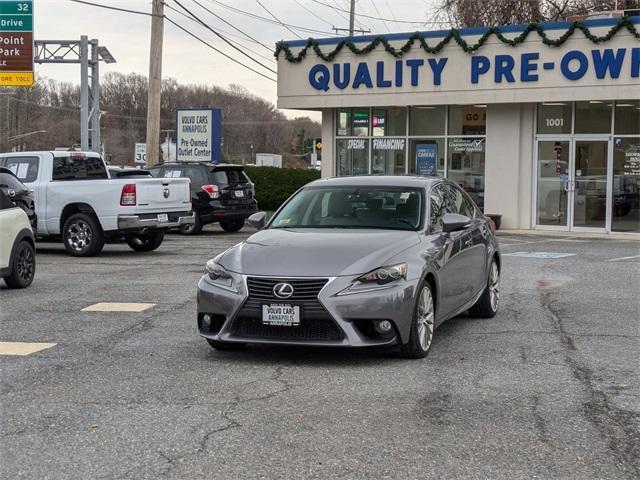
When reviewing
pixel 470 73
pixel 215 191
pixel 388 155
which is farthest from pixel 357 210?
pixel 388 155

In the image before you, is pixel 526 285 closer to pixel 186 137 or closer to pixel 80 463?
pixel 80 463

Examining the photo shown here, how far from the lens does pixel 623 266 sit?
1507 centimetres

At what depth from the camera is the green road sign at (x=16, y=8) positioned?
27219 mm

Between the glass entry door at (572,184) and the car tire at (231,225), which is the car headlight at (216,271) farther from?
the glass entry door at (572,184)

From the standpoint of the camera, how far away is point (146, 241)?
17.8 m

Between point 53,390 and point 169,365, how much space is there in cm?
106

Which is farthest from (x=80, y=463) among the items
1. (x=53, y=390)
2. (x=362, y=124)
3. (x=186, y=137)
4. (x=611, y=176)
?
(x=186, y=137)

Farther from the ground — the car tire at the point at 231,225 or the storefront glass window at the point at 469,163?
the storefront glass window at the point at 469,163

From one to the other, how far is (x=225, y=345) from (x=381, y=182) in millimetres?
2266

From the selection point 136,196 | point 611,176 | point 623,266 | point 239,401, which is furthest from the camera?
point 611,176

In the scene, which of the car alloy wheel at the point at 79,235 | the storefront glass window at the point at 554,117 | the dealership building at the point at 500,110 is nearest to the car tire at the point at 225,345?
the car alloy wheel at the point at 79,235

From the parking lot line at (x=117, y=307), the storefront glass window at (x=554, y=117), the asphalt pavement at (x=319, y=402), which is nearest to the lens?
the asphalt pavement at (x=319, y=402)

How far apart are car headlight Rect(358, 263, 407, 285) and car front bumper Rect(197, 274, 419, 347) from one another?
55 mm

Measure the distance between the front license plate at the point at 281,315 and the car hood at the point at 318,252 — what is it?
253 mm
